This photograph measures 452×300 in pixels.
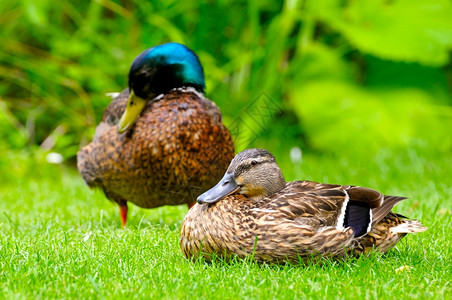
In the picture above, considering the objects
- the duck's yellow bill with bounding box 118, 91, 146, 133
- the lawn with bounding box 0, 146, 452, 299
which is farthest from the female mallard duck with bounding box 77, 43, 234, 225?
the lawn with bounding box 0, 146, 452, 299

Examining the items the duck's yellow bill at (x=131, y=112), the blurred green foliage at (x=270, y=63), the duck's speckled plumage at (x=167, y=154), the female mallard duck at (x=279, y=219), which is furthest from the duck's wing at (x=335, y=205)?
the blurred green foliage at (x=270, y=63)

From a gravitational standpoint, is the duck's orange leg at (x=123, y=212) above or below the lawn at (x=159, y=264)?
below

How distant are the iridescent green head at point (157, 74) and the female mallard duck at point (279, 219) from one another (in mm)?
1125

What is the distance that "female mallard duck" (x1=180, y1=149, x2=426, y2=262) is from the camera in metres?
2.90

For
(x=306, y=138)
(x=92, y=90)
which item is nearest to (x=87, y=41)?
(x=92, y=90)

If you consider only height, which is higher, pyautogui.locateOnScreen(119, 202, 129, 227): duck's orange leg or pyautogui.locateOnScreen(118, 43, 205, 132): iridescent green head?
pyautogui.locateOnScreen(118, 43, 205, 132): iridescent green head

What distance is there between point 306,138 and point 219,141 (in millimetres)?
3313

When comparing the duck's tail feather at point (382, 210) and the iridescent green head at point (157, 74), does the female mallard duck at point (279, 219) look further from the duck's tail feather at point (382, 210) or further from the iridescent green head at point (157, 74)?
the iridescent green head at point (157, 74)

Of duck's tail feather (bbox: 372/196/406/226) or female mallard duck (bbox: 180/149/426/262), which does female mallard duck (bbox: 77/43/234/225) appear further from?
duck's tail feather (bbox: 372/196/406/226)

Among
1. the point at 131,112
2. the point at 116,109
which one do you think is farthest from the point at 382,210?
the point at 116,109

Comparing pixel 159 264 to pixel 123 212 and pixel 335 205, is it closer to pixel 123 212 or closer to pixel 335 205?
pixel 335 205

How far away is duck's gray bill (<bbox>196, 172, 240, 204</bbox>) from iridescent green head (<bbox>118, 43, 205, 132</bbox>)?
108cm

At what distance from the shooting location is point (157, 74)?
407cm

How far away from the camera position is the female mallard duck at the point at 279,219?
114 inches
